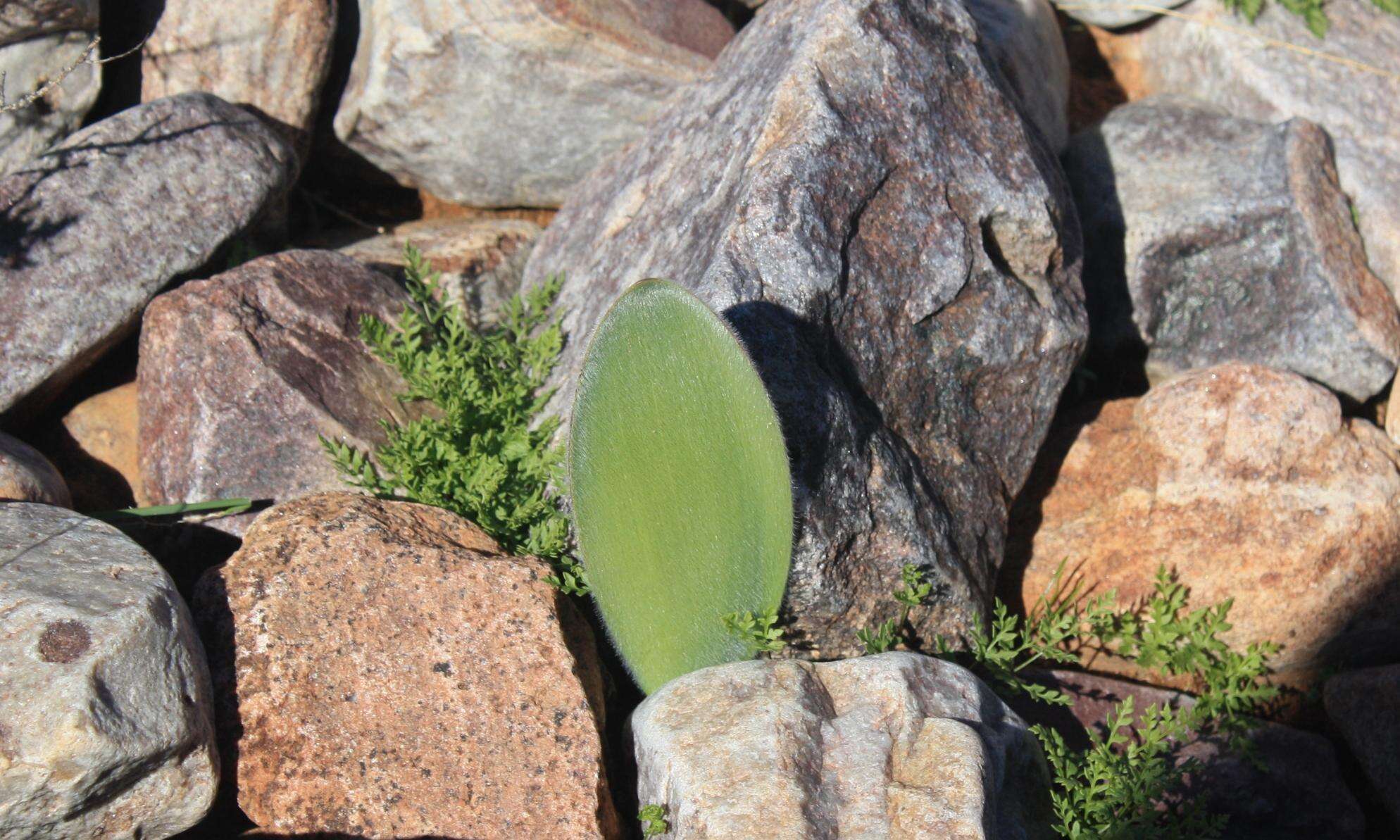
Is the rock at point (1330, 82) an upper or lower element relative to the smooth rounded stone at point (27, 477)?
upper

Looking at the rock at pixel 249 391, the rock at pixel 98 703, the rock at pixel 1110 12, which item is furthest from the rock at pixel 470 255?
the rock at pixel 1110 12

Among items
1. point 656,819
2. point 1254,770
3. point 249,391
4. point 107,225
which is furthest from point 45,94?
point 1254,770

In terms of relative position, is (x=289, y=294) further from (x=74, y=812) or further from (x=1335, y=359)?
(x=1335, y=359)

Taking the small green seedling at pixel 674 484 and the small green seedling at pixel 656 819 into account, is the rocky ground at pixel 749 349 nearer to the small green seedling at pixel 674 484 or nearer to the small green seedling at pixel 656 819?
the small green seedling at pixel 656 819

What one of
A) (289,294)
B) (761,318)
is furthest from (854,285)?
(289,294)

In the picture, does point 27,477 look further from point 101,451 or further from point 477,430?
point 477,430

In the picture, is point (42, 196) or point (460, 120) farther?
point (460, 120)
